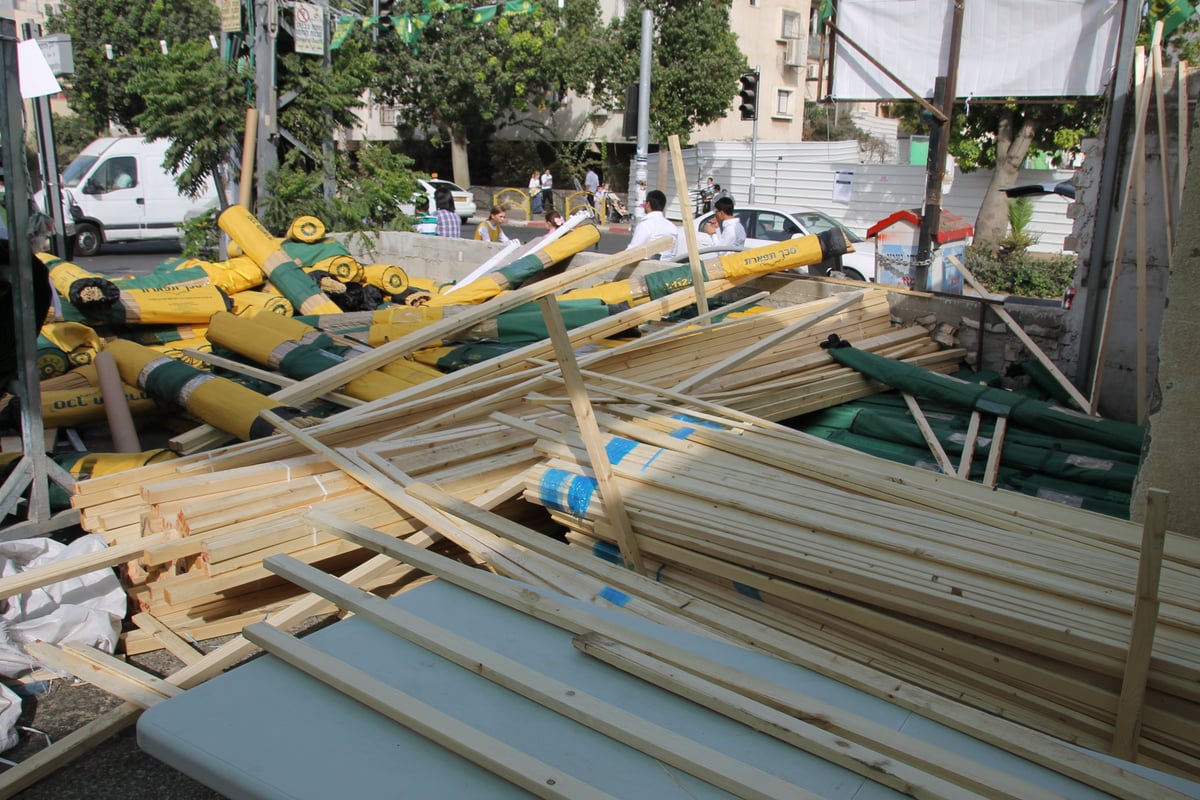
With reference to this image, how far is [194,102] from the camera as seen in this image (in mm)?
12359

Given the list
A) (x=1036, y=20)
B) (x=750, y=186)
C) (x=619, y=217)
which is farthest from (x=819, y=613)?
(x=619, y=217)

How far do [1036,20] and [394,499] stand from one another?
24.4ft

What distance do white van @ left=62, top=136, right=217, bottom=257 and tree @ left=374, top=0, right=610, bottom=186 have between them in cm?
1280

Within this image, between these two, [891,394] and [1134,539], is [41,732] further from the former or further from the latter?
[891,394]

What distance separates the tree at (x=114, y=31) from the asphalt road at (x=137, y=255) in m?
16.3

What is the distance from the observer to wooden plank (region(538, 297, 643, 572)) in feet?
12.2

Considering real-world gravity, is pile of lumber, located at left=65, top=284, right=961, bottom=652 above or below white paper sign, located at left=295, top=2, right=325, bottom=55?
below

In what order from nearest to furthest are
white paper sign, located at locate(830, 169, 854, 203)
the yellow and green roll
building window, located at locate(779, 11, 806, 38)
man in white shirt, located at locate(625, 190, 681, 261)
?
the yellow and green roll, man in white shirt, located at locate(625, 190, 681, 261), white paper sign, located at locate(830, 169, 854, 203), building window, located at locate(779, 11, 806, 38)

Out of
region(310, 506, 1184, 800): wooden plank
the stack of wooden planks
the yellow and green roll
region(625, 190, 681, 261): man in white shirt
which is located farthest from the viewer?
region(625, 190, 681, 261): man in white shirt

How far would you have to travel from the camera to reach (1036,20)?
824 cm

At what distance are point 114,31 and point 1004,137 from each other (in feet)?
105

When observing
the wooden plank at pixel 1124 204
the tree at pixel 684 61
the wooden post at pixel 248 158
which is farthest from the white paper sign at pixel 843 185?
the wooden plank at pixel 1124 204

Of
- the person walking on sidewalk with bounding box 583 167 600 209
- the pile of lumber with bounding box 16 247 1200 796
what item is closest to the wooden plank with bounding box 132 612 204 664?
the pile of lumber with bounding box 16 247 1200 796

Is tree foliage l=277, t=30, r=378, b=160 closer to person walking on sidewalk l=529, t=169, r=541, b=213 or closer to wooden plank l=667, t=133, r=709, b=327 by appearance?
wooden plank l=667, t=133, r=709, b=327
